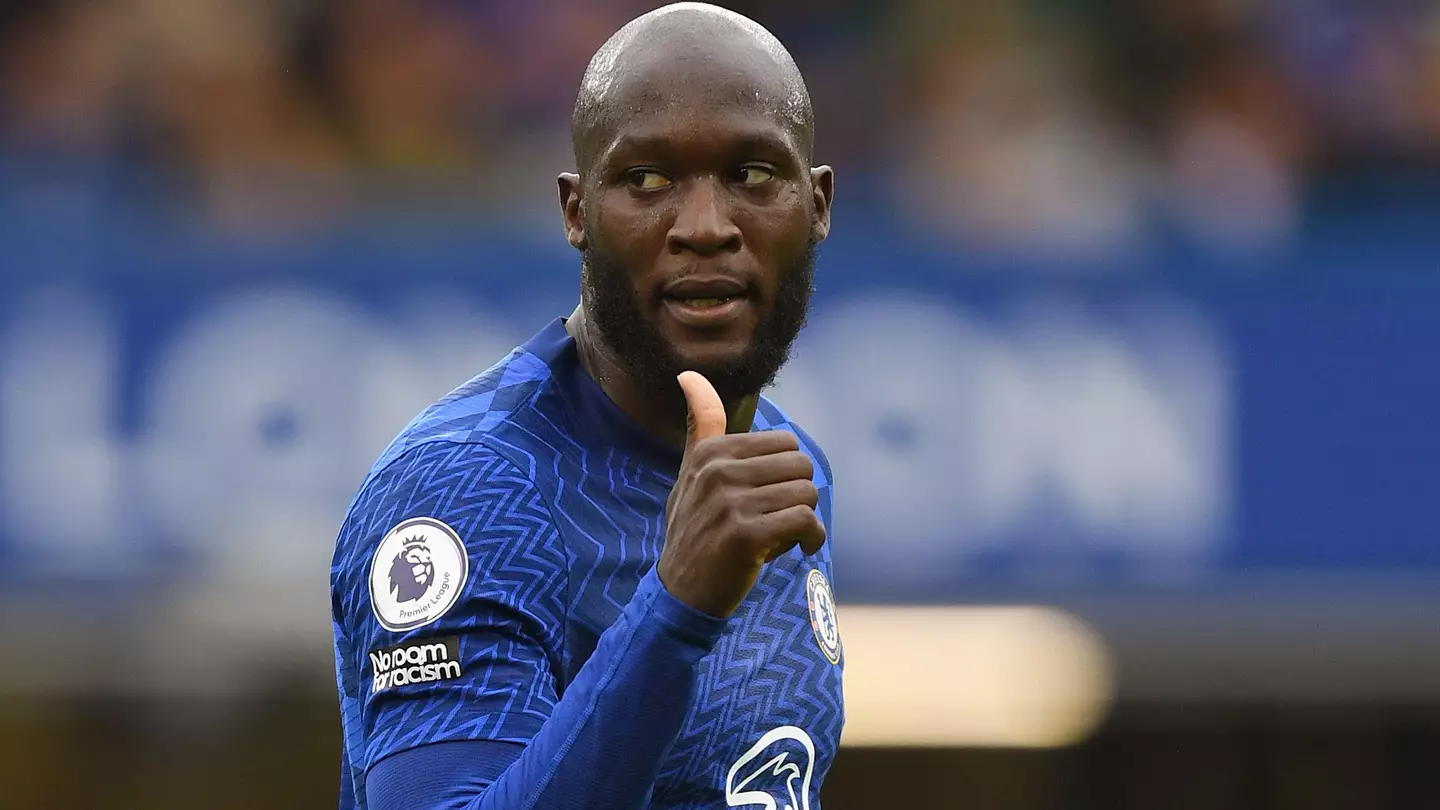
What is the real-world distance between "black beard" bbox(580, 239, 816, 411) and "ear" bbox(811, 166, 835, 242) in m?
0.14

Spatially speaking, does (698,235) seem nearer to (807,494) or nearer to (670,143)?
(670,143)

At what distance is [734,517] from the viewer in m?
2.18

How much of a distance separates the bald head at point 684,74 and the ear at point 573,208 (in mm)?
88

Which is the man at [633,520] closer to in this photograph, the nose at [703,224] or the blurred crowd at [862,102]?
the nose at [703,224]

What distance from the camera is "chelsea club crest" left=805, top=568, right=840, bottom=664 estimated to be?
2893mm

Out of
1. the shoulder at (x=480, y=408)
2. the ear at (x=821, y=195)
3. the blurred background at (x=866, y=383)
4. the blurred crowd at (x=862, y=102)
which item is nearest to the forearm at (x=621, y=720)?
the shoulder at (x=480, y=408)

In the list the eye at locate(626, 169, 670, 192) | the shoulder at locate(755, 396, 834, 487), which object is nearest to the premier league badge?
the eye at locate(626, 169, 670, 192)

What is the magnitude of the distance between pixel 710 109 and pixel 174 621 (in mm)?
4435

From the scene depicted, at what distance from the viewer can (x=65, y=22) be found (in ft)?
23.4

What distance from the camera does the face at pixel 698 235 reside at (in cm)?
259

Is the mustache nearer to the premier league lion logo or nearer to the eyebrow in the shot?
the eyebrow

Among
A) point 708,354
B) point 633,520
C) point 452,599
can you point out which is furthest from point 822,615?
point 452,599

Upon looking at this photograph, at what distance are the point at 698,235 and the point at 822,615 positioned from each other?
0.68 m

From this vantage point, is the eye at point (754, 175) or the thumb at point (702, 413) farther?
the eye at point (754, 175)
